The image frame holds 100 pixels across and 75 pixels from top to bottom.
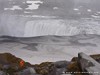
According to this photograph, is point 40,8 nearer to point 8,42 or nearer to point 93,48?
point 8,42

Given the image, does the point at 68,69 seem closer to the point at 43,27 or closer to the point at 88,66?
the point at 88,66

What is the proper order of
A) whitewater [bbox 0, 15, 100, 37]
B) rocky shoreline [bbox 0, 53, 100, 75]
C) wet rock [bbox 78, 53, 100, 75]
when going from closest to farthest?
wet rock [bbox 78, 53, 100, 75] < rocky shoreline [bbox 0, 53, 100, 75] < whitewater [bbox 0, 15, 100, 37]

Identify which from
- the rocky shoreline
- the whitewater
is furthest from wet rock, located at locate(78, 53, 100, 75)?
the whitewater

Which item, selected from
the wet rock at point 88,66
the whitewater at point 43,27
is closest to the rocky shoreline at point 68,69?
the wet rock at point 88,66

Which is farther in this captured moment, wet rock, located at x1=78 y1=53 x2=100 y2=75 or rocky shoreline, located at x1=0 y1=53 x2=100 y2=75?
rocky shoreline, located at x1=0 y1=53 x2=100 y2=75

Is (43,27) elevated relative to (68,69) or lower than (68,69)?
lower

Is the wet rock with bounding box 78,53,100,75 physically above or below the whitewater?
above

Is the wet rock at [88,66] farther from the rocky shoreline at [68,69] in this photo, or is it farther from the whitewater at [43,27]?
the whitewater at [43,27]

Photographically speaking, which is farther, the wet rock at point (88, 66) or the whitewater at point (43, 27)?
the whitewater at point (43, 27)

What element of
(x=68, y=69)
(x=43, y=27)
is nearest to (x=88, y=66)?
(x=68, y=69)

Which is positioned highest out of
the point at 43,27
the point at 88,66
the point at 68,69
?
the point at 88,66

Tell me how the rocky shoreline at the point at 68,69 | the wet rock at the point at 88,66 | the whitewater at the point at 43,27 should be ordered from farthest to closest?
the whitewater at the point at 43,27 → the rocky shoreline at the point at 68,69 → the wet rock at the point at 88,66

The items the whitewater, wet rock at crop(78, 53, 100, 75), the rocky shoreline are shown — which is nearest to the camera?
wet rock at crop(78, 53, 100, 75)

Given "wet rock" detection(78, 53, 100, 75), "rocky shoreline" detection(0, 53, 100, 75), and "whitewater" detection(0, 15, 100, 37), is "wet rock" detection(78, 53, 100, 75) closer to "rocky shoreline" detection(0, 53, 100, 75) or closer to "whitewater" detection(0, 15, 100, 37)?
"rocky shoreline" detection(0, 53, 100, 75)
